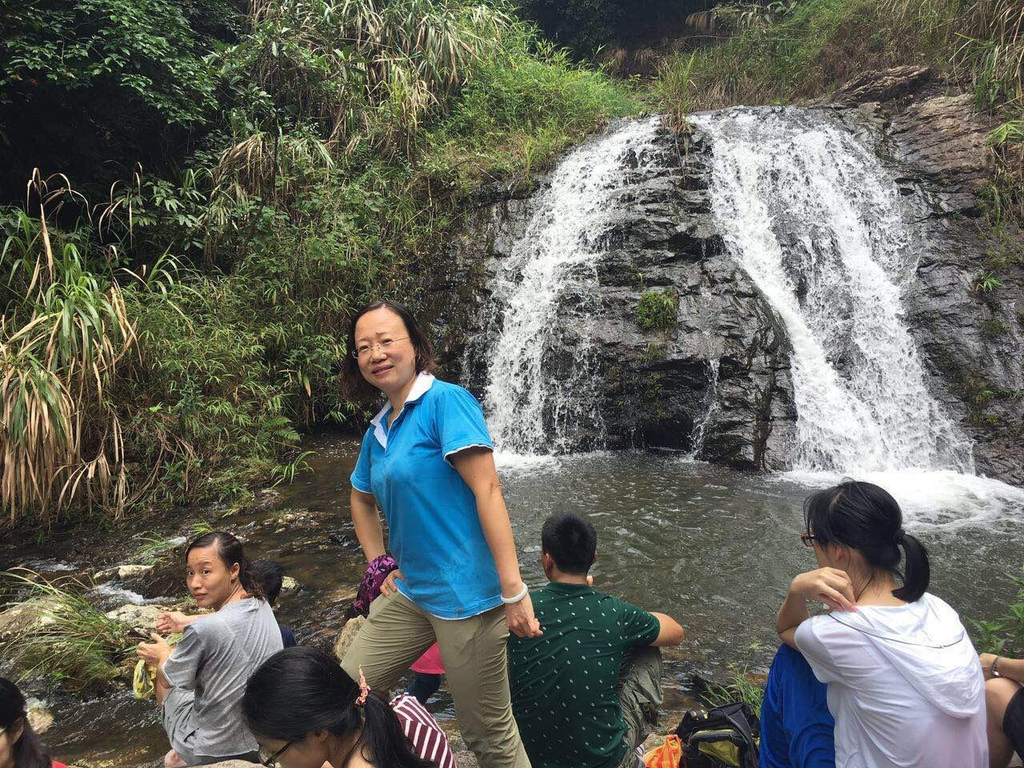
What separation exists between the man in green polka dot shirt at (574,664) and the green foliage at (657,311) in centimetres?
638

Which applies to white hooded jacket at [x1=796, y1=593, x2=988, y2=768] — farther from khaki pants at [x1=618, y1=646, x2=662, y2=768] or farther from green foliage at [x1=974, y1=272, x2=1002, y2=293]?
green foliage at [x1=974, y1=272, x2=1002, y2=293]

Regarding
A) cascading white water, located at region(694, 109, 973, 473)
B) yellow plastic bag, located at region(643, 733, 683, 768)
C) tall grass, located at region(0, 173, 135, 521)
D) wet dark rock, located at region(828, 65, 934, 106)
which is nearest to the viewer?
yellow plastic bag, located at region(643, 733, 683, 768)

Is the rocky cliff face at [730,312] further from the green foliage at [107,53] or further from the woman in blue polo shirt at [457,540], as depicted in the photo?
the woman in blue polo shirt at [457,540]

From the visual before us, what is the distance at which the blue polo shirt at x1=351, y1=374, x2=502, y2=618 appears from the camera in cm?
184

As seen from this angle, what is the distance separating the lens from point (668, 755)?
6.98 feet

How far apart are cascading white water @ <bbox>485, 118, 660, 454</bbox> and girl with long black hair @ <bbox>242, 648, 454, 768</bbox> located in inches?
263

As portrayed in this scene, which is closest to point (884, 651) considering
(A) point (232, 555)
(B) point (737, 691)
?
(B) point (737, 691)

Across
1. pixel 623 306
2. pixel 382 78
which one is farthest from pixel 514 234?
pixel 382 78

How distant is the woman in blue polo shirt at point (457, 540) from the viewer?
180 centimetres

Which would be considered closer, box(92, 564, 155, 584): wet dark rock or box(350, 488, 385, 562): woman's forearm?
box(350, 488, 385, 562): woman's forearm

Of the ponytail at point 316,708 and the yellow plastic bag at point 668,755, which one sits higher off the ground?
the ponytail at point 316,708

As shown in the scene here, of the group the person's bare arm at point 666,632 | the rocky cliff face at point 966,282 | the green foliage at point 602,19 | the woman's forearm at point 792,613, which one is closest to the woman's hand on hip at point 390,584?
the person's bare arm at point 666,632

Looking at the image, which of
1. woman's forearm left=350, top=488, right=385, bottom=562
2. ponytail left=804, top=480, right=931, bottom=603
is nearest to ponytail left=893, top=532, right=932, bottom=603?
ponytail left=804, top=480, right=931, bottom=603

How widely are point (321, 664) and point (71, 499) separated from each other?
5269mm
